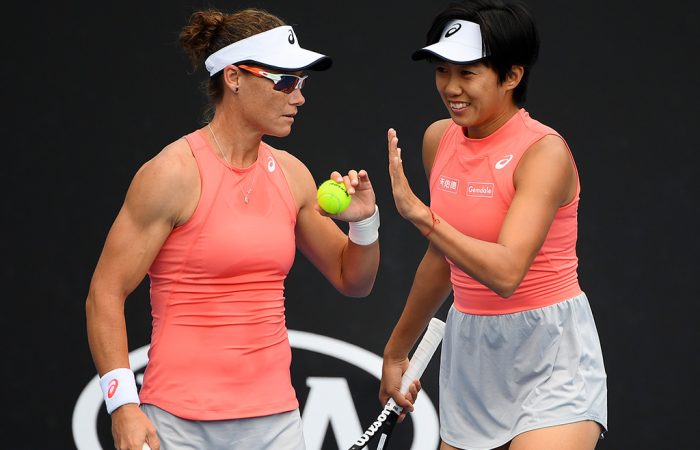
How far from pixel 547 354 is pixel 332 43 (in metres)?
1.72

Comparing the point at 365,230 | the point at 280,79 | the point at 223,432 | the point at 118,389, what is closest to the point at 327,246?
the point at 365,230

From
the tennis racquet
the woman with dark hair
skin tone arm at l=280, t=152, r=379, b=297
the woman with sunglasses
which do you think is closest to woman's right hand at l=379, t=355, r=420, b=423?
the tennis racquet

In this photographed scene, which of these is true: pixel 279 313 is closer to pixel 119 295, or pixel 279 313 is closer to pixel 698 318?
pixel 119 295

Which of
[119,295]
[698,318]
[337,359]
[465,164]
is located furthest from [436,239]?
[698,318]

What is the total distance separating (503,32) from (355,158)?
141 centimetres

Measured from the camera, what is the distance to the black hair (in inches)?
143

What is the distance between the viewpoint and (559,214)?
369 cm

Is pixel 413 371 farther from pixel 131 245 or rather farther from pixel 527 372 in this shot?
pixel 131 245

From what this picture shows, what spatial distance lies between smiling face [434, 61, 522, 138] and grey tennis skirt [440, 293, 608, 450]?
551mm


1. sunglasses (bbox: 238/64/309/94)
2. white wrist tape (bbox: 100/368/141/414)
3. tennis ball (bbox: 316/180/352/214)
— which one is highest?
sunglasses (bbox: 238/64/309/94)

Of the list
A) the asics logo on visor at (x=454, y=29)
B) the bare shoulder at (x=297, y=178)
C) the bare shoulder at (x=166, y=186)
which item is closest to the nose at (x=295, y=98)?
the bare shoulder at (x=297, y=178)

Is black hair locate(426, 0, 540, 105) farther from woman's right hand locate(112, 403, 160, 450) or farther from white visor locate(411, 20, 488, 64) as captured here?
woman's right hand locate(112, 403, 160, 450)

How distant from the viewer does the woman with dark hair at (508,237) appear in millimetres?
3582

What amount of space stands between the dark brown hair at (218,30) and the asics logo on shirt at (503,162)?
2.28 ft
